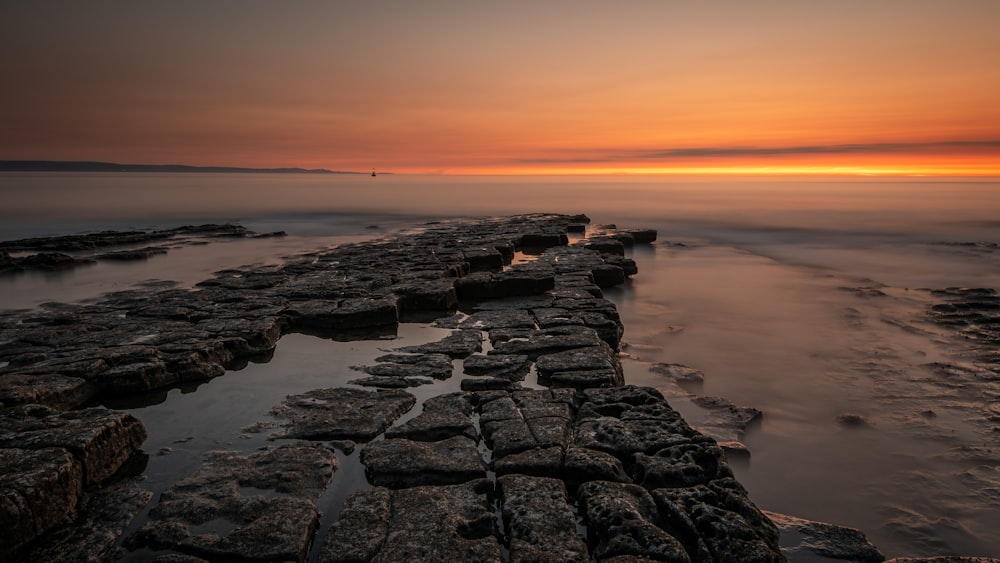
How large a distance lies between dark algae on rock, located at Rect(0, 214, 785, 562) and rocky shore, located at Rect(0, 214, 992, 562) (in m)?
0.01

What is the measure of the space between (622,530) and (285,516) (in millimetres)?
1700

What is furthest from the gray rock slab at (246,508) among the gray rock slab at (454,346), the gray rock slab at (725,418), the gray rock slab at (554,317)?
the gray rock slab at (554,317)

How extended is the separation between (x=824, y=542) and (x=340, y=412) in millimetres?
3284

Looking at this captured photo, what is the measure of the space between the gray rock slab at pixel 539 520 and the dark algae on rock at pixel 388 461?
0.03ft

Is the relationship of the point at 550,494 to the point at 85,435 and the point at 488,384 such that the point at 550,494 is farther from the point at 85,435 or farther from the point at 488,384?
the point at 85,435

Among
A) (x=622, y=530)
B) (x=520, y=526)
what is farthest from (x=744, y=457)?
(x=520, y=526)

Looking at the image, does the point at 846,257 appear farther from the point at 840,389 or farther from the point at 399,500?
the point at 399,500

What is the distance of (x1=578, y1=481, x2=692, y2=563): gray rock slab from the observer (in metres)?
2.79

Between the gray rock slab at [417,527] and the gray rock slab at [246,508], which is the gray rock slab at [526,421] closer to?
the gray rock slab at [417,527]

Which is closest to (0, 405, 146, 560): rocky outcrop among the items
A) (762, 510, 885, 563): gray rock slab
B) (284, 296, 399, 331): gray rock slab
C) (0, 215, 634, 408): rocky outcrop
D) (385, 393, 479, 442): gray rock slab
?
(0, 215, 634, 408): rocky outcrop

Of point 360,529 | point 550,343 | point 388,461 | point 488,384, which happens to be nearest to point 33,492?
point 360,529

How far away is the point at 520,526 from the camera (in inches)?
118

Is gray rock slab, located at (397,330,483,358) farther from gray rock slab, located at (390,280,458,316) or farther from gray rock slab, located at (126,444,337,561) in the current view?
gray rock slab, located at (126,444,337,561)

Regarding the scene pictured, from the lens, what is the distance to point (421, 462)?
370cm
